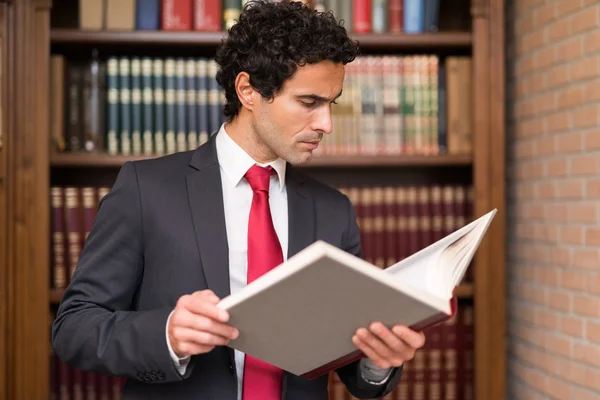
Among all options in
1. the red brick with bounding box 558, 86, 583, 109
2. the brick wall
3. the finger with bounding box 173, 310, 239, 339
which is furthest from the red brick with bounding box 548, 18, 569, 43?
the finger with bounding box 173, 310, 239, 339

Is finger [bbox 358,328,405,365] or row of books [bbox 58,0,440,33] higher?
row of books [bbox 58,0,440,33]

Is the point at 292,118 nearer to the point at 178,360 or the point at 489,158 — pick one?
the point at 178,360

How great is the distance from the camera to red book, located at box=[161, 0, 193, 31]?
7.11ft

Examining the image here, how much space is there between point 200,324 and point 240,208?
17.5 inches

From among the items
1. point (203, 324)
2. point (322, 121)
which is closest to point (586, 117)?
point (322, 121)

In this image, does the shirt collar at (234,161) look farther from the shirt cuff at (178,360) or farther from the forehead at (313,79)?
the shirt cuff at (178,360)

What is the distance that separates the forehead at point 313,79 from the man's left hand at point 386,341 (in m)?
0.51

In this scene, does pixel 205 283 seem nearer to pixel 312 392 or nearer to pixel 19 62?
pixel 312 392

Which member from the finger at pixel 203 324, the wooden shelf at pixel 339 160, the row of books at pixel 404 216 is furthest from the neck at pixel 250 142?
the row of books at pixel 404 216

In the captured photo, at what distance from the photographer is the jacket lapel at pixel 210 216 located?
4.28 feet

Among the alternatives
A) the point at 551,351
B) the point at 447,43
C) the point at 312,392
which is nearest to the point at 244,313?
the point at 312,392

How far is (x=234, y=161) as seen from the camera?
1.43m

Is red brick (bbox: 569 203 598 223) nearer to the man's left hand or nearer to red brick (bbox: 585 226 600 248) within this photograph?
red brick (bbox: 585 226 600 248)

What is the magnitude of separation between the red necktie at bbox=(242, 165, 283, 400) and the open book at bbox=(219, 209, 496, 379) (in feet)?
0.43
